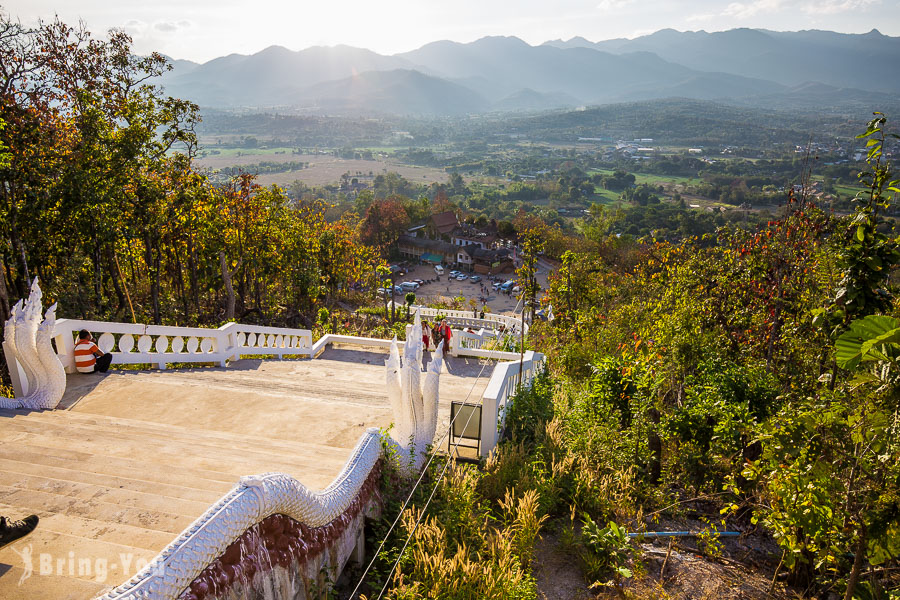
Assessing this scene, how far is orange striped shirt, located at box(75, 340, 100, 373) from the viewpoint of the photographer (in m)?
7.84

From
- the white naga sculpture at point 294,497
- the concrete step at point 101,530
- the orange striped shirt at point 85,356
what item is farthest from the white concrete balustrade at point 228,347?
the concrete step at point 101,530

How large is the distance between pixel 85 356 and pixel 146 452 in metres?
3.75

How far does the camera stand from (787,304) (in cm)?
842

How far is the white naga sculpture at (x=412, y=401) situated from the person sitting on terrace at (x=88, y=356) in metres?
4.95

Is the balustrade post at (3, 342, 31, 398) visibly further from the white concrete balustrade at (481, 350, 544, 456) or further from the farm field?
the farm field

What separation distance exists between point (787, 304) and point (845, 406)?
5179mm

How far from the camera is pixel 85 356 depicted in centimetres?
790

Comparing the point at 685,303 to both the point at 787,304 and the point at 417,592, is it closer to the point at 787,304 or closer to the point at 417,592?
the point at 787,304

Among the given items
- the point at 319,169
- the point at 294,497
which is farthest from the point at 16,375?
the point at 319,169

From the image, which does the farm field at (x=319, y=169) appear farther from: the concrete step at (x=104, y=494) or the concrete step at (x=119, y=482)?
the concrete step at (x=104, y=494)

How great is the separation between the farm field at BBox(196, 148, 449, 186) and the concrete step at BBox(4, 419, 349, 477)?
137 metres

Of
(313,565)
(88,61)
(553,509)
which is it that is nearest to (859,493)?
(553,509)

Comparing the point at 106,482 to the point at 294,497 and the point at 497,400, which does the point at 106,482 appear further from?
the point at 497,400

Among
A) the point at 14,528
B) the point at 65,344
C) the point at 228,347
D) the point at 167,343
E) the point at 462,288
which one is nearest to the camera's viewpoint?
the point at 14,528
